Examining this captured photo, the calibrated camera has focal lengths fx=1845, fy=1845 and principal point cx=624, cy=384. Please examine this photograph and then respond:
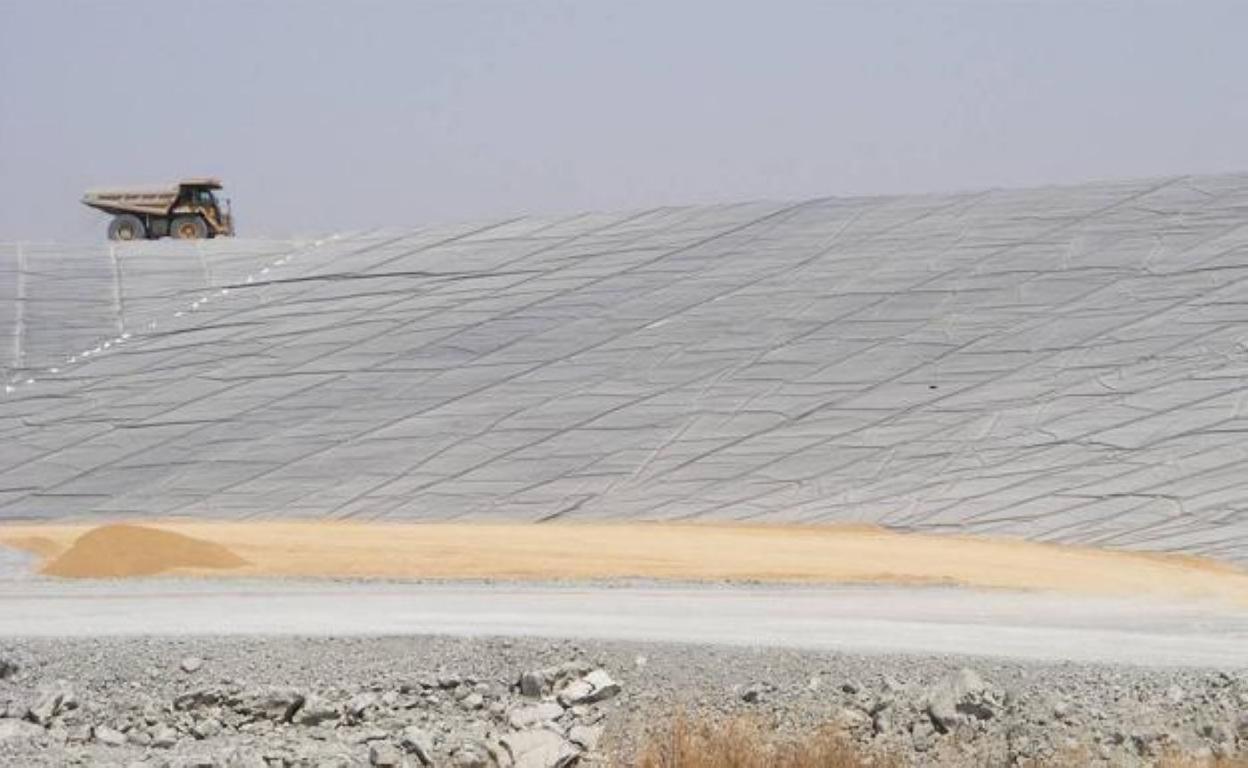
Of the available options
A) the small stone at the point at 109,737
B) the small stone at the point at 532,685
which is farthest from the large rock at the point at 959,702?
the small stone at the point at 109,737

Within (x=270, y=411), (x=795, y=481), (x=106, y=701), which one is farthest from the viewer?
(x=270, y=411)

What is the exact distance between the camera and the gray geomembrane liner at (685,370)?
2734 centimetres

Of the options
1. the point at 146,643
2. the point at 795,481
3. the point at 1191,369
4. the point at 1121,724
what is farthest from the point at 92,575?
the point at 1191,369

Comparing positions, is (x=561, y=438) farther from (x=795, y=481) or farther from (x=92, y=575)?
(x=92, y=575)

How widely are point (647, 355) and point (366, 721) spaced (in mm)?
21222

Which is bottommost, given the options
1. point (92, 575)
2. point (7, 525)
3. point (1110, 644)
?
point (7, 525)

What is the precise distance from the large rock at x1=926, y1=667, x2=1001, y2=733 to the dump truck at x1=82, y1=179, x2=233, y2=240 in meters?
42.1

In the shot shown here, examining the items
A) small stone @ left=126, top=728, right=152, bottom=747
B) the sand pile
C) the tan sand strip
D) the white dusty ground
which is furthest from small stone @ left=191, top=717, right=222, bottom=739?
the sand pile

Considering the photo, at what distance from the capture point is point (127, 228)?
5088 cm

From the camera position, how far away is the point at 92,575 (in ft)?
67.2

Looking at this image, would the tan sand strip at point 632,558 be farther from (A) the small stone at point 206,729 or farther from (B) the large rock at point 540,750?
(B) the large rock at point 540,750

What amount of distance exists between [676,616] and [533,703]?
13.2 ft

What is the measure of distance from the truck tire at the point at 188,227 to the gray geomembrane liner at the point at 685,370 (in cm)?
1239

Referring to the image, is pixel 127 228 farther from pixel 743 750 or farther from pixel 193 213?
pixel 743 750
